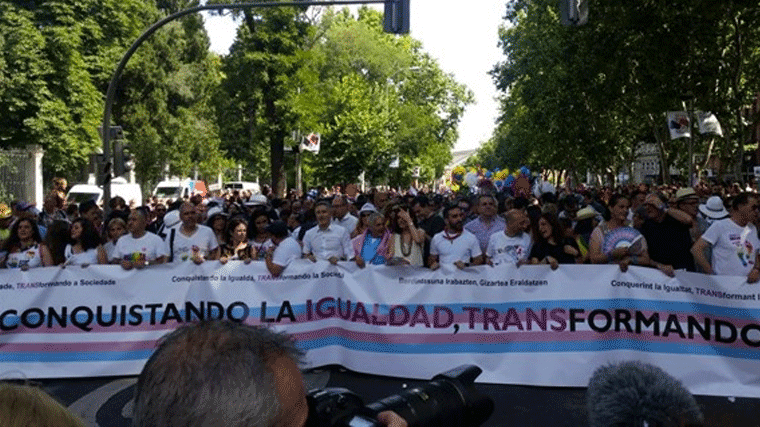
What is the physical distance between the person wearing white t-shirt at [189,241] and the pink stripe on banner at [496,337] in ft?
4.97

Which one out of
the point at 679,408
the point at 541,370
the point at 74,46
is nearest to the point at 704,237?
the point at 541,370

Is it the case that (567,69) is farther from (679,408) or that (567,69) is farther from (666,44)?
(679,408)

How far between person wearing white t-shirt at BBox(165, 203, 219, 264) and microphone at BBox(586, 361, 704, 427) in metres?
8.04

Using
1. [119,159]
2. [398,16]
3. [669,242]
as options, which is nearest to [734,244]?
[669,242]

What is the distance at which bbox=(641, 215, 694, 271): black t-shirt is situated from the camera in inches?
386

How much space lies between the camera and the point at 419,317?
29.7ft

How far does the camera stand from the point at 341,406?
6.13 ft

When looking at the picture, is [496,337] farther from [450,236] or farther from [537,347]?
[450,236]

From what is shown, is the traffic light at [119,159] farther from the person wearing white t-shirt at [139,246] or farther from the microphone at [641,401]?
the microphone at [641,401]

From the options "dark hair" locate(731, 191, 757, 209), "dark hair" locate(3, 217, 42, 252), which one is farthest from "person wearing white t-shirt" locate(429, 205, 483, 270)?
"dark hair" locate(3, 217, 42, 252)

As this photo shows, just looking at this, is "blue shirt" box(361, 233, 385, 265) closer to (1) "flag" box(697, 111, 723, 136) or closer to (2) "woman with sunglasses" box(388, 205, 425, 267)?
(2) "woman with sunglasses" box(388, 205, 425, 267)

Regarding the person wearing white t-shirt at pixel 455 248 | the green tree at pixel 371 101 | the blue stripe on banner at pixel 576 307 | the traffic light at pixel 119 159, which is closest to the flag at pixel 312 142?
the green tree at pixel 371 101

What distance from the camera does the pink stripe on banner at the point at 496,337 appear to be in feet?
27.8

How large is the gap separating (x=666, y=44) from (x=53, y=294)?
19120mm
